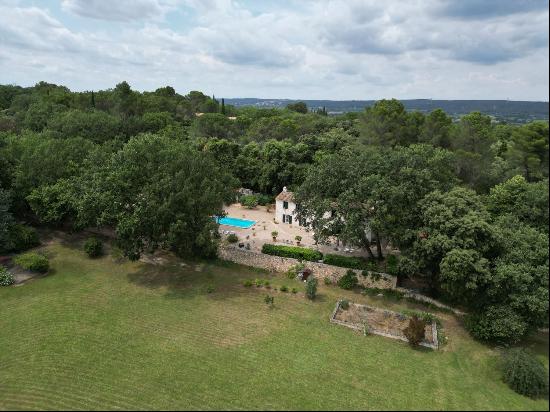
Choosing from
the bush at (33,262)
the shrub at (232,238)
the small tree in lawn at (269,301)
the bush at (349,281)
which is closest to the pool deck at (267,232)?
the shrub at (232,238)

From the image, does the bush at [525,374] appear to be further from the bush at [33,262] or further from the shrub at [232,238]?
the bush at [33,262]

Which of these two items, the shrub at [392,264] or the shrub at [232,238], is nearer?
the shrub at [392,264]

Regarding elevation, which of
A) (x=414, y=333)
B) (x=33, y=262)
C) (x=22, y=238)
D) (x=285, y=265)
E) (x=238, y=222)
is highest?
(x=22, y=238)

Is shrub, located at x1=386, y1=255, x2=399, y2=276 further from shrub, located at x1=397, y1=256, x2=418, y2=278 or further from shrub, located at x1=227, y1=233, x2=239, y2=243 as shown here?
shrub, located at x1=227, y1=233, x2=239, y2=243

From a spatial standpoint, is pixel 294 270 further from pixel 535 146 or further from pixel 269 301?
pixel 535 146

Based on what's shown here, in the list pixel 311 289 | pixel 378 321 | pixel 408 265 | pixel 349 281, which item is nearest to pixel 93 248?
pixel 311 289

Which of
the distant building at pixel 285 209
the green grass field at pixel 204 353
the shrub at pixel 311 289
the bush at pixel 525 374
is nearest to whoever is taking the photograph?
the bush at pixel 525 374

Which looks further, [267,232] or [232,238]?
[267,232]
